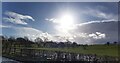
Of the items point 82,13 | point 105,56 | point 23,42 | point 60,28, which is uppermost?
point 82,13

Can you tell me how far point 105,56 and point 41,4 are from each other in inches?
47.7

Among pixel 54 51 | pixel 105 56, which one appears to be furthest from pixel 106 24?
pixel 54 51

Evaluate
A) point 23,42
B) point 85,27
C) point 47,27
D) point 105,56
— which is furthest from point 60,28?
Result: point 105,56

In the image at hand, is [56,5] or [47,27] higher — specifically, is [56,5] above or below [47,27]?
above

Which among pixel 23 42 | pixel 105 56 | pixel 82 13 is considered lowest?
pixel 105 56

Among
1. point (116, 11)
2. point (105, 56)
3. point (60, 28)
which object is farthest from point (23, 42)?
point (116, 11)

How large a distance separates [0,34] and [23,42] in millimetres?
348

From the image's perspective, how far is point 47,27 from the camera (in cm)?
274

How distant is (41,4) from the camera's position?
2.74m

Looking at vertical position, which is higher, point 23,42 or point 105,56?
point 23,42

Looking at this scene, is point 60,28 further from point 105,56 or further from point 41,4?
point 105,56

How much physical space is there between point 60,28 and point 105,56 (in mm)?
780

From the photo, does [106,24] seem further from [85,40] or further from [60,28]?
[60,28]

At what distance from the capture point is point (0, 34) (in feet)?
8.86
